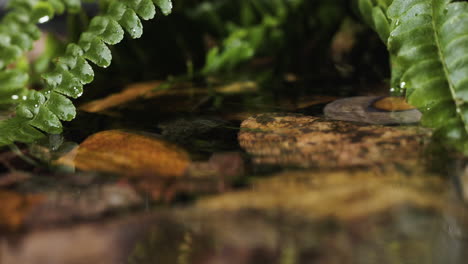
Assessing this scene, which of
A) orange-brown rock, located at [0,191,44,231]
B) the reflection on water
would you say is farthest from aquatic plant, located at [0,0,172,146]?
the reflection on water

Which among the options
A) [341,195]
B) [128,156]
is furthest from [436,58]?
[128,156]

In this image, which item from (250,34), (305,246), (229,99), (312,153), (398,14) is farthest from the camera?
(250,34)

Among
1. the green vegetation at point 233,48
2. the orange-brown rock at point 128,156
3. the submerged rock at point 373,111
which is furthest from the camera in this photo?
the submerged rock at point 373,111

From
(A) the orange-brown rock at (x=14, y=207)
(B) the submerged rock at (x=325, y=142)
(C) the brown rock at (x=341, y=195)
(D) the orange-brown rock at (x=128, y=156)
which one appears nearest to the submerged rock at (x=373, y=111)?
(B) the submerged rock at (x=325, y=142)

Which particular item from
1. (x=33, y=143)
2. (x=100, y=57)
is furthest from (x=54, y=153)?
(x=100, y=57)

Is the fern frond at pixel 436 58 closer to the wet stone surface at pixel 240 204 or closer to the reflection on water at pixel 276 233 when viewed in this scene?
the wet stone surface at pixel 240 204

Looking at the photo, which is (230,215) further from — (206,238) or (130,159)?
(130,159)

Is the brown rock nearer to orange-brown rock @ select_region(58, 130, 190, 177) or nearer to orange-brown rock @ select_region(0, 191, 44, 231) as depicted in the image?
orange-brown rock @ select_region(58, 130, 190, 177)
